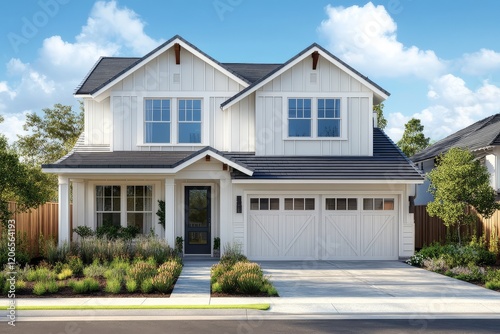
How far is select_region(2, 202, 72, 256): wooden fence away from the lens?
57.3 ft

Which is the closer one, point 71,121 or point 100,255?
point 100,255

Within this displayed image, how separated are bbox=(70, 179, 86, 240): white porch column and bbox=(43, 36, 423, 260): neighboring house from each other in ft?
0.12

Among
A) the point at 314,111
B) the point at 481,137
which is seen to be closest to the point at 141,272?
the point at 314,111

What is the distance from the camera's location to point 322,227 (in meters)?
18.7

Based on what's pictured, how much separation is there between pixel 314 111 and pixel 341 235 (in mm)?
4459

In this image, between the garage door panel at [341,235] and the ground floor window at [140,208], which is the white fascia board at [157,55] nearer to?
the ground floor window at [140,208]

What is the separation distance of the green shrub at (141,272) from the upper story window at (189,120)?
6992 mm

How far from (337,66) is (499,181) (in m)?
8.51

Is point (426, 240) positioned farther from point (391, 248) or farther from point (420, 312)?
point (420, 312)

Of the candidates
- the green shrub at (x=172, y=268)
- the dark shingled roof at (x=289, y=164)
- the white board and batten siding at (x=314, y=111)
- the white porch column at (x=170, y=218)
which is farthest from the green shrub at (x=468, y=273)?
the white porch column at (x=170, y=218)

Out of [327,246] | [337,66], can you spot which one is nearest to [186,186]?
[327,246]

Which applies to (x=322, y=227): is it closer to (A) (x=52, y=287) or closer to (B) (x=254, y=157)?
(B) (x=254, y=157)

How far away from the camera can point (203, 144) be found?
19.5 m

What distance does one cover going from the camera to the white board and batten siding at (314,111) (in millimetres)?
19047
